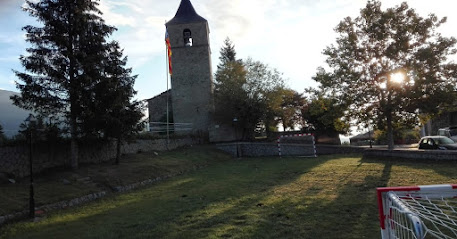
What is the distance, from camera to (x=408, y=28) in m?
16.9

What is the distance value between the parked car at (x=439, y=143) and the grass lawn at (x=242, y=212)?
5.90 m

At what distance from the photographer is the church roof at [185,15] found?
35688mm

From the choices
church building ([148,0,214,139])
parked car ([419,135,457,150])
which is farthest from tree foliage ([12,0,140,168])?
church building ([148,0,214,139])

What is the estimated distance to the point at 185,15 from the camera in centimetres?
3678

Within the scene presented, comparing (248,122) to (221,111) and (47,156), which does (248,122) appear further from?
(47,156)

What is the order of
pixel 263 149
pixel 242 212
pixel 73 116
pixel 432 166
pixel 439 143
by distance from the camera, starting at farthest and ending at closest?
pixel 263 149 < pixel 439 143 < pixel 73 116 < pixel 432 166 < pixel 242 212

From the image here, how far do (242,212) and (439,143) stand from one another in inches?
577

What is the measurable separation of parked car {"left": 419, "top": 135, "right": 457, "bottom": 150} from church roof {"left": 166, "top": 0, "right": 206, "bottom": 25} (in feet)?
82.8

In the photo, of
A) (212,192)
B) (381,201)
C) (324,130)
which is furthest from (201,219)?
(324,130)

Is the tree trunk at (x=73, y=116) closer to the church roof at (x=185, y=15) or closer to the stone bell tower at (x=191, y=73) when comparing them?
the stone bell tower at (x=191, y=73)

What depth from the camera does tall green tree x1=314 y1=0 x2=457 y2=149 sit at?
53.9ft

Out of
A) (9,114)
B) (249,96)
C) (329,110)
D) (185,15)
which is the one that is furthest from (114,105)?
(185,15)

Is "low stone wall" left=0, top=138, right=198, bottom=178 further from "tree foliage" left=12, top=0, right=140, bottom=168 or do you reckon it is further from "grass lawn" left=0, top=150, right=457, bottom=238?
"grass lawn" left=0, top=150, right=457, bottom=238

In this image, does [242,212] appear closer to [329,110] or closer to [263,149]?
[329,110]
